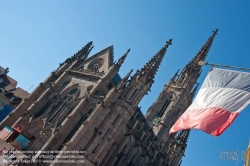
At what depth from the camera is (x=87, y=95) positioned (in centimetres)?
3709

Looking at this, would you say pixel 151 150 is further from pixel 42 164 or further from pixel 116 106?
pixel 42 164

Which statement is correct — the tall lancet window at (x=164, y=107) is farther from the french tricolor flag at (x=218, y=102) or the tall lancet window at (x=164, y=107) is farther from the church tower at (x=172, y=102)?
the french tricolor flag at (x=218, y=102)

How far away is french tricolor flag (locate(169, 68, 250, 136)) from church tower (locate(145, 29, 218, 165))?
38.8 m

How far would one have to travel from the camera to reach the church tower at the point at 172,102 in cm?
5588

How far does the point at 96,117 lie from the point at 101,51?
16192 mm

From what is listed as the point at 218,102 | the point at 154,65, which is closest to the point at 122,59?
the point at 154,65

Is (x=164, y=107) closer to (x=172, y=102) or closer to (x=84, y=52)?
(x=172, y=102)

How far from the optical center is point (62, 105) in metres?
39.8

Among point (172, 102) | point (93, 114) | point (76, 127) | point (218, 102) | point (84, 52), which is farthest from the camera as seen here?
point (172, 102)

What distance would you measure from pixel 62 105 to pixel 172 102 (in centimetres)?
2828

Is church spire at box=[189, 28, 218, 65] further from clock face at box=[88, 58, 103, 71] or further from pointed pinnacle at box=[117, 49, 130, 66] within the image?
clock face at box=[88, 58, 103, 71]

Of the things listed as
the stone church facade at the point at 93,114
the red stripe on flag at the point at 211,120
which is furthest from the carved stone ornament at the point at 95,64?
the red stripe on flag at the point at 211,120

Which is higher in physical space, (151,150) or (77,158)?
(151,150)

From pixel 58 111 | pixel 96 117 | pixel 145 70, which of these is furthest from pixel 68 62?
pixel 96 117
